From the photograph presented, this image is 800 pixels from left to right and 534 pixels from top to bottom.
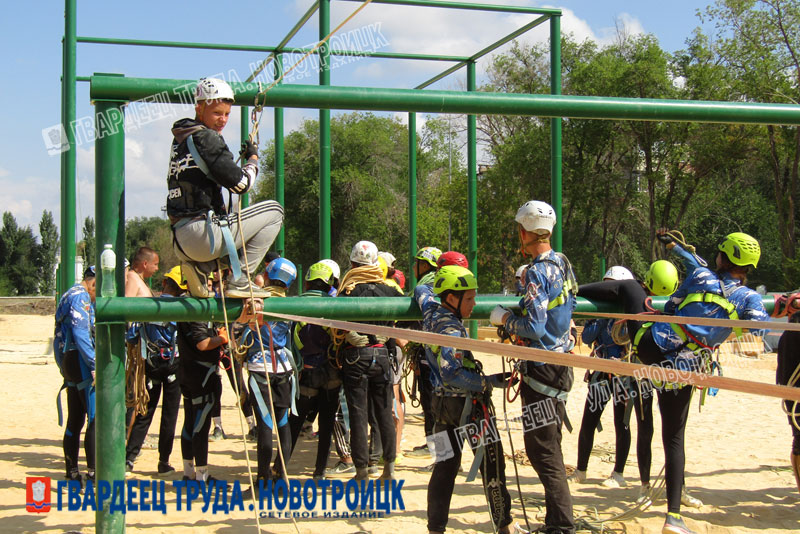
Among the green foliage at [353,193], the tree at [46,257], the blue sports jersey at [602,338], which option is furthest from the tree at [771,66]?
the tree at [46,257]

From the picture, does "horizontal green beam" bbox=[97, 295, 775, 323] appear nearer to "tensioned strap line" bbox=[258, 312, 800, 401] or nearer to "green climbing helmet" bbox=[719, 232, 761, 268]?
"tensioned strap line" bbox=[258, 312, 800, 401]

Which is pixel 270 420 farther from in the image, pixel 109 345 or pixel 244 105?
pixel 244 105

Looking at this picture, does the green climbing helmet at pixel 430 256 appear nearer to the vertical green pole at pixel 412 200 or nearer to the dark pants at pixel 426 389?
the dark pants at pixel 426 389

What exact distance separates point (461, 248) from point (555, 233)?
76.7 ft

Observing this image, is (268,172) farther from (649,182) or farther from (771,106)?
(771,106)

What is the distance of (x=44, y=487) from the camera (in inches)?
222

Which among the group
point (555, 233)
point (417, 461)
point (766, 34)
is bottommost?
point (417, 461)

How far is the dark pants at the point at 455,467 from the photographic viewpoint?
402 centimetres

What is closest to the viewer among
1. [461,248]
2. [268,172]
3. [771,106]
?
[771,106]

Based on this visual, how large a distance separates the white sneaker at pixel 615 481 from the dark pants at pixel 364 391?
1888 millimetres

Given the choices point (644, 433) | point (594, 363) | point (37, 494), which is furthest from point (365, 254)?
point (594, 363)

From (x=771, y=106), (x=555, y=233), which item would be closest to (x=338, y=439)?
(x=555, y=233)

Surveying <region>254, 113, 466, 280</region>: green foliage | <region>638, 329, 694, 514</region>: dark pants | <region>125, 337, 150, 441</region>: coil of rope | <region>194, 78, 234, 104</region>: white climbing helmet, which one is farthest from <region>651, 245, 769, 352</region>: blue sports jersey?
<region>254, 113, 466, 280</region>: green foliage

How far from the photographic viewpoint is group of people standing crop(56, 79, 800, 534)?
11.3ft
